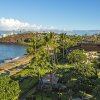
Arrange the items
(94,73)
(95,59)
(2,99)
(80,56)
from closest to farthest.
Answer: (2,99)
(94,73)
(80,56)
(95,59)

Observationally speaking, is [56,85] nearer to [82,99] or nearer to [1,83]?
[82,99]

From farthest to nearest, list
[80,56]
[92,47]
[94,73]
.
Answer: [92,47], [80,56], [94,73]

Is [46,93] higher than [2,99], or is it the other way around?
[2,99]

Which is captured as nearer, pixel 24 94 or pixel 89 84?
pixel 89 84

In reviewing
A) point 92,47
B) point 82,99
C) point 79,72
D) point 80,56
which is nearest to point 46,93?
point 79,72

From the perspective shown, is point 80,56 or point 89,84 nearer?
point 89,84

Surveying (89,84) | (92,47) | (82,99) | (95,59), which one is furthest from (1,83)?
(92,47)

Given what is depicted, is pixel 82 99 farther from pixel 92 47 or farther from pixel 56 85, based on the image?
pixel 92 47

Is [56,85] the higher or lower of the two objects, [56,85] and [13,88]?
the lower

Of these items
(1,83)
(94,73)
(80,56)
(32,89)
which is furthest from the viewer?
(80,56)
